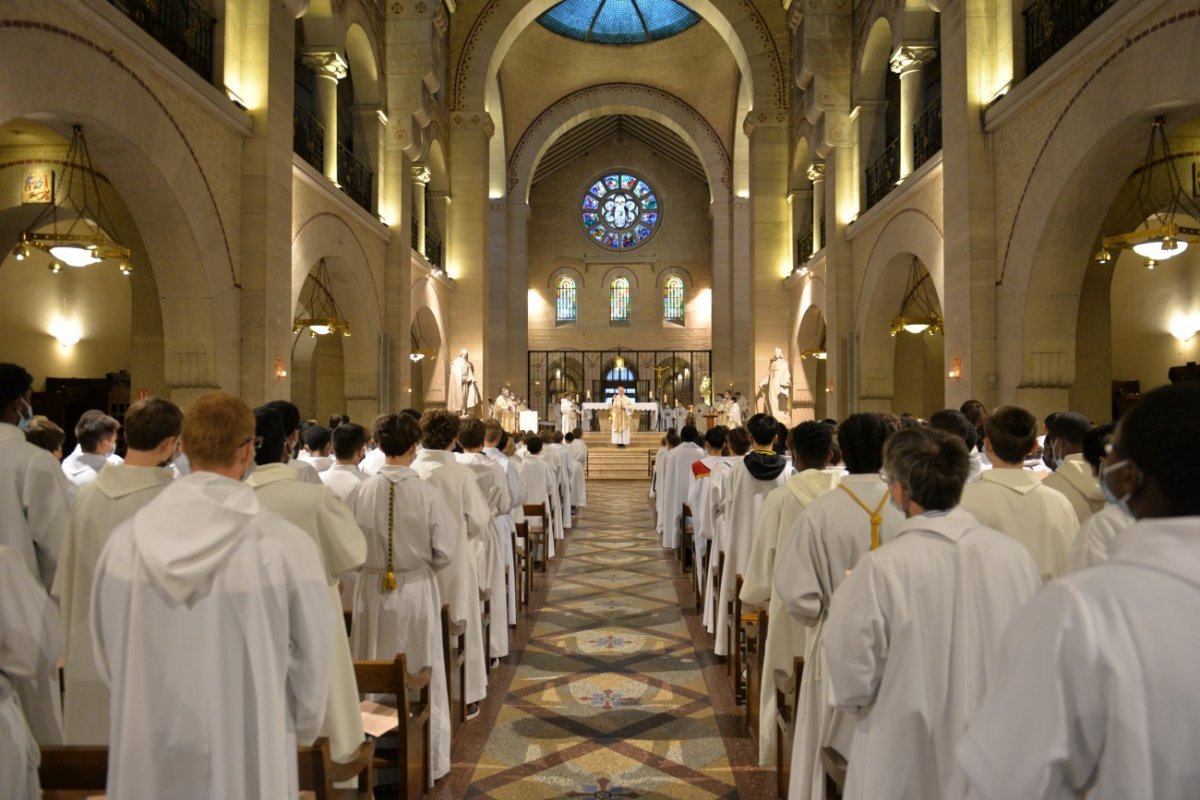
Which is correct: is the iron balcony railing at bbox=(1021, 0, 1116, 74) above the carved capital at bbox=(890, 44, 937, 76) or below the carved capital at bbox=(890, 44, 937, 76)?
below

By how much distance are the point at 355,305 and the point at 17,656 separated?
14422 millimetres

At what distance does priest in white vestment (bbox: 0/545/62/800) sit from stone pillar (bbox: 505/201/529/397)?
27.0 metres

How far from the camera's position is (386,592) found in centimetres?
430

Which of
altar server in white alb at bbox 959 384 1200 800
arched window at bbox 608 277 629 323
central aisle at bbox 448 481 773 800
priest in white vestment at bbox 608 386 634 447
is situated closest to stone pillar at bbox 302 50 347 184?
central aisle at bbox 448 481 773 800

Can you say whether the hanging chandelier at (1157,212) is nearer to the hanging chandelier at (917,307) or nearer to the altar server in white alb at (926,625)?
the hanging chandelier at (917,307)

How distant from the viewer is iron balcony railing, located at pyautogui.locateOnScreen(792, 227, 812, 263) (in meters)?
20.8

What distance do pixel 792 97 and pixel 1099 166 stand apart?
13.1 m

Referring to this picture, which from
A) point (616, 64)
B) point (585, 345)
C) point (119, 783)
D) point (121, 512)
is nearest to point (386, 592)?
point (121, 512)

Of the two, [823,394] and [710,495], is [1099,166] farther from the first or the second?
[823,394]

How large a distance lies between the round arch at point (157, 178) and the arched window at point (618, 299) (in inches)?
1076

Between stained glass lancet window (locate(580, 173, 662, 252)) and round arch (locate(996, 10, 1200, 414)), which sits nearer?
round arch (locate(996, 10, 1200, 414))

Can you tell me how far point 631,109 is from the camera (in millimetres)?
29281

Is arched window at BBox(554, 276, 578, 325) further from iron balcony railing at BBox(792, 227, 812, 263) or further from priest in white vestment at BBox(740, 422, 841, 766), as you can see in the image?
priest in white vestment at BBox(740, 422, 841, 766)

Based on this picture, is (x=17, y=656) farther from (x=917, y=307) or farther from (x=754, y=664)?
(x=917, y=307)
